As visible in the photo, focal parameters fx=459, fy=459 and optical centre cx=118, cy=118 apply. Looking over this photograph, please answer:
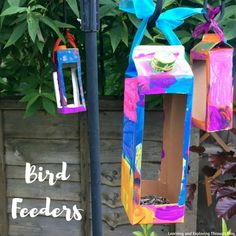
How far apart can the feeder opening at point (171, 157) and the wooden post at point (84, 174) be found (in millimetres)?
785

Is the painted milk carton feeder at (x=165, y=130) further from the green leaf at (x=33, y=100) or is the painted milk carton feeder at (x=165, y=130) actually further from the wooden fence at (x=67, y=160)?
the wooden fence at (x=67, y=160)

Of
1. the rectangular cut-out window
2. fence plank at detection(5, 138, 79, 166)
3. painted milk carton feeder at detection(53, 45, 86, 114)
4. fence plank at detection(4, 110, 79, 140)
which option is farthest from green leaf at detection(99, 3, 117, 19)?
fence plank at detection(5, 138, 79, 166)

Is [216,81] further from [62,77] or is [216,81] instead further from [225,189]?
[225,189]

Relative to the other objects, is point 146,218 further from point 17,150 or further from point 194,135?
point 17,150

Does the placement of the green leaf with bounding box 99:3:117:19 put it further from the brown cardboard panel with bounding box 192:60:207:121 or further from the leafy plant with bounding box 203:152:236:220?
the leafy plant with bounding box 203:152:236:220

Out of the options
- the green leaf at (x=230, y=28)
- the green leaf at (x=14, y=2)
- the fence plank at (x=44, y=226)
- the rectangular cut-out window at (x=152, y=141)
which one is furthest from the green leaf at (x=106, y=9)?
the fence plank at (x=44, y=226)

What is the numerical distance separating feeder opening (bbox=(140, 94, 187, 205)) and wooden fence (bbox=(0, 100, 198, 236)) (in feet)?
2.37

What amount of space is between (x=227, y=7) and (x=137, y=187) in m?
0.88

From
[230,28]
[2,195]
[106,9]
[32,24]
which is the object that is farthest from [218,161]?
[2,195]

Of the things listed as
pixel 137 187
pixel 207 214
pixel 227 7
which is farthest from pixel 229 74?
pixel 207 214

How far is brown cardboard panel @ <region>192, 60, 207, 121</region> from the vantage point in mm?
1345

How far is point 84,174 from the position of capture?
2221mm

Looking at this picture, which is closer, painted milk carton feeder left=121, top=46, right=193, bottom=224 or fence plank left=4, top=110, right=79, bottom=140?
painted milk carton feeder left=121, top=46, right=193, bottom=224

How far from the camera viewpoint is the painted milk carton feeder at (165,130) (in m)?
1.08
